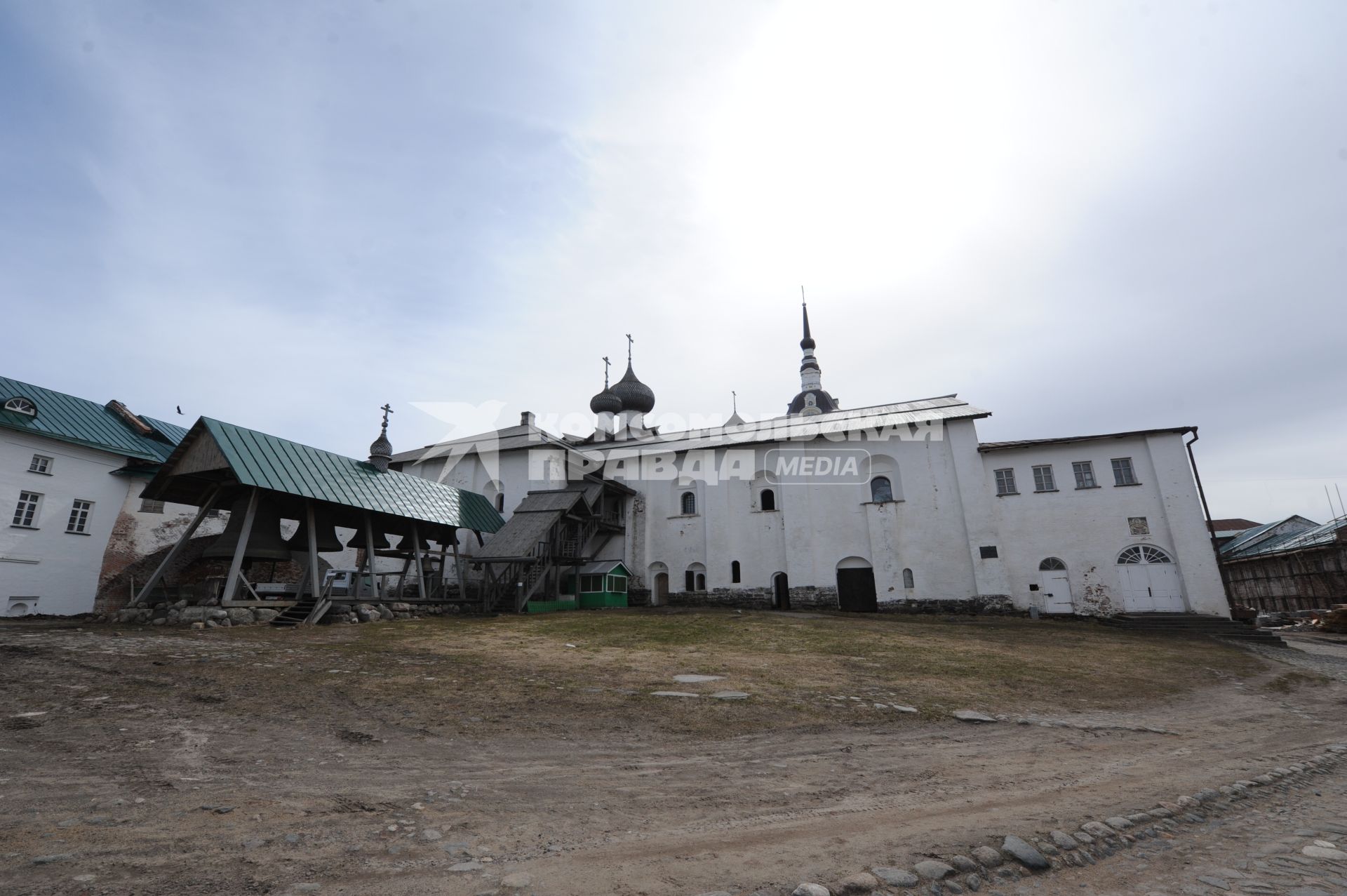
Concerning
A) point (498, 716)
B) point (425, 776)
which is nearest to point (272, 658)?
point (498, 716)

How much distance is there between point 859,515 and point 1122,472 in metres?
9.16

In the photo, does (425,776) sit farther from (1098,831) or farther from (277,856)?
(1098,831)

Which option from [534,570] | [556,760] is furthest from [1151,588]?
[556,760]

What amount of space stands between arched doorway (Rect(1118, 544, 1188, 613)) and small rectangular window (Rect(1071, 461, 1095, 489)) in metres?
2.46

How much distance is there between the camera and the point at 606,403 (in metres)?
39.5

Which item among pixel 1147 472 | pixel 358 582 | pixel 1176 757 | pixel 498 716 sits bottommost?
pixel 1176 757

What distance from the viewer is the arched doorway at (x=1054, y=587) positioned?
21.6 m

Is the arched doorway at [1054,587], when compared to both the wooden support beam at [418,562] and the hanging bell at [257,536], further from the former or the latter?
the hanging bell at [257,536]

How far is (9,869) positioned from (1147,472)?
2694 cm

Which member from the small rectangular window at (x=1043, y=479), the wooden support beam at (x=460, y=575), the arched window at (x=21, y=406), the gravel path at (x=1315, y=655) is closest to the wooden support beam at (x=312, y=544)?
the wooden support beam at (x=460, y=575)

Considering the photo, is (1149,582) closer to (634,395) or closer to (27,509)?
(634,395)

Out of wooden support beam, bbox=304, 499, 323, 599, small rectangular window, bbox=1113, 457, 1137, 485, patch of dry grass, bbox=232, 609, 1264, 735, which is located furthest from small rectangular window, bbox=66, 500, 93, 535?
small rectangular window, bbox=1113, 457, 1137, 485

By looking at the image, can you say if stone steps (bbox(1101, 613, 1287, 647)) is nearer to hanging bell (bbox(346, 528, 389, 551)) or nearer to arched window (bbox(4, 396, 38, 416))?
hanging bell (bbox(346, 528, 389, 551))

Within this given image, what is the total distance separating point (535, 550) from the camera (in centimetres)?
2244
